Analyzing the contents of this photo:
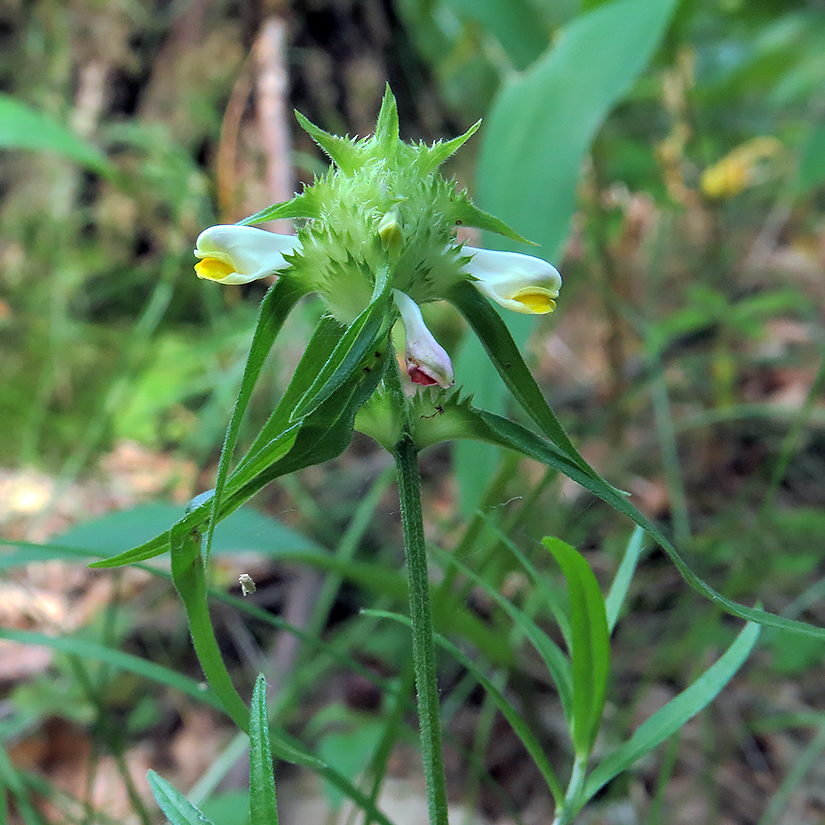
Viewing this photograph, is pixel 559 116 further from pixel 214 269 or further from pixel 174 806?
pixel 174 806

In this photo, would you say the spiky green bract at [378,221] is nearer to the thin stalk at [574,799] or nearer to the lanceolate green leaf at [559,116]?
the thin stalk at [574,799]

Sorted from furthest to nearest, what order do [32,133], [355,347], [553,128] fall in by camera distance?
[32,133], [553,128], [355,347]

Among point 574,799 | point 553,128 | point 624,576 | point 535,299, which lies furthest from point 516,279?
point 553,128

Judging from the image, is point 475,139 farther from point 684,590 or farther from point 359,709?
point 359,709

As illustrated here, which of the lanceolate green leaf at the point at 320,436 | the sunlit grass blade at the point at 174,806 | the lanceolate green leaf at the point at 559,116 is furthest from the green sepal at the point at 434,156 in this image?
the lanceolate green leaf at the point at 559,116

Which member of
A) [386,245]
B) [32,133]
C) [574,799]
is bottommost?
[574,799]

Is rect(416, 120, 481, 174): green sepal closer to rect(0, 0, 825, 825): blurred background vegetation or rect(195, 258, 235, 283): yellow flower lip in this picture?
rect(195, 258, 235, 283): yellow flower lip

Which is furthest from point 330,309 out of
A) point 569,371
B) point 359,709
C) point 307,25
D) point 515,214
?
point 307,25
